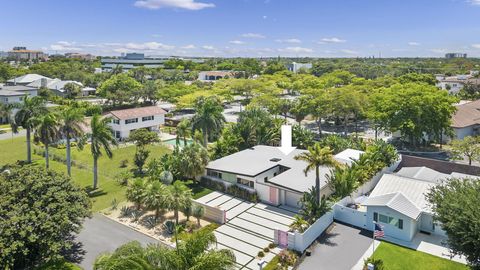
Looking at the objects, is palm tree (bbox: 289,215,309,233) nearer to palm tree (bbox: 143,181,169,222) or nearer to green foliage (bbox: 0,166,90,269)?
palm tree (bbox: 143,181,169,222)

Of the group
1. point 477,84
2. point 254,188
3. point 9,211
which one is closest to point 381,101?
point 254,188

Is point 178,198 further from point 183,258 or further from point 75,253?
point 183,258

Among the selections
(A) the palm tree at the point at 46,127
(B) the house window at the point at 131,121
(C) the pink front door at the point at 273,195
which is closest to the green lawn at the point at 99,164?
(A) the palm tree at the point at 46,127

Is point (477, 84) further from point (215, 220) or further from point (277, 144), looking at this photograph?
point (215, 220)

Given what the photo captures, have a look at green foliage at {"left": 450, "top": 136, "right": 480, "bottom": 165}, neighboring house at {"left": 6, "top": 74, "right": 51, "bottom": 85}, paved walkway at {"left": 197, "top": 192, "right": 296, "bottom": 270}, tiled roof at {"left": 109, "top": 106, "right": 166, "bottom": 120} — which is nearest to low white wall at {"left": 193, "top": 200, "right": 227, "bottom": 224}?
paved walkway at {"left": 197, "top": 192, "right": 296, "bottom": 270}

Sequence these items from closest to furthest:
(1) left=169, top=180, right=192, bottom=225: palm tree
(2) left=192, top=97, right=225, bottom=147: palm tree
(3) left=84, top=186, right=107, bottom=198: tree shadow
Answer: (1) left=169, top=180, right=192, bottom=225: palm tree → (3) left=84, top=186, right=107, bottom=198: tree shadow → (2) left=192, top=97, right=225, bottom=147: palm tree

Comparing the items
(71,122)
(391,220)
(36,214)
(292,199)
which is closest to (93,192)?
(71,122)

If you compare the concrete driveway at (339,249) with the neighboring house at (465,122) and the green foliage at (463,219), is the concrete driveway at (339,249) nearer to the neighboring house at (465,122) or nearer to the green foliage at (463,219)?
the green foliage at (463,219)
